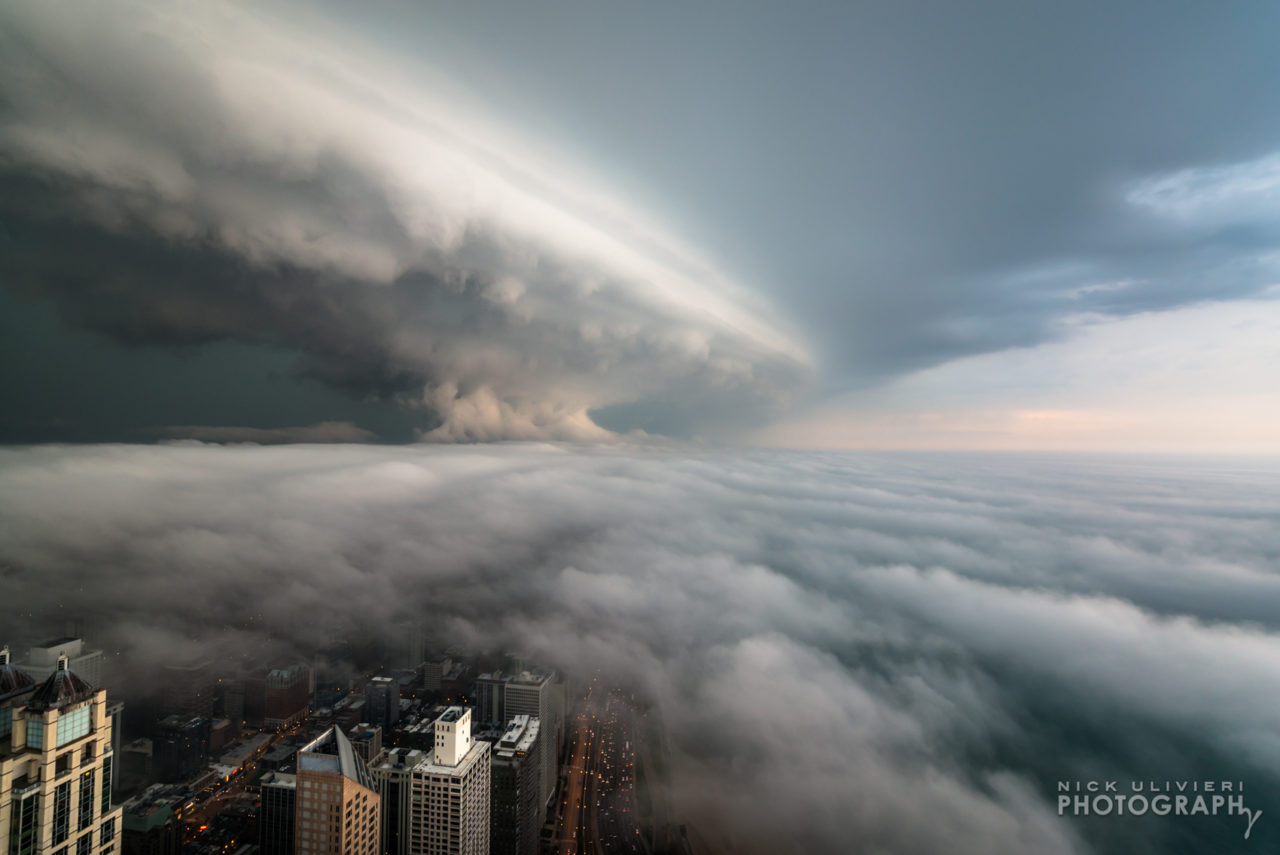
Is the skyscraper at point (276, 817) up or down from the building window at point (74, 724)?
down

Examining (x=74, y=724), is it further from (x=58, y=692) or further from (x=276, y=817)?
(x=276, y=817)

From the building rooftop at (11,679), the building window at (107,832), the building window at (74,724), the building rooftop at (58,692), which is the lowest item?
the building window at (107,832)

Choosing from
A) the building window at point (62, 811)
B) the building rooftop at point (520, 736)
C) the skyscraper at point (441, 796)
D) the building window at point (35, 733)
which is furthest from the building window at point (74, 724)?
the building rooftop at point (520, 736)

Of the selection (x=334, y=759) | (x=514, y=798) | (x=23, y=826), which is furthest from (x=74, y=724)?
(x=514, y=798)

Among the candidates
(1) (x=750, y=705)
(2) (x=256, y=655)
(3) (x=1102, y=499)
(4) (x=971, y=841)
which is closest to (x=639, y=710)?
(1) (x=750, y=705)

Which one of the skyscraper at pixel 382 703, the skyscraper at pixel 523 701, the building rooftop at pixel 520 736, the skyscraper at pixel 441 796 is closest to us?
the skyscraper at pixel 441 796

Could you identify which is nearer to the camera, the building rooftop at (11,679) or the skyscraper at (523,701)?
the building rooftop at (11,679)

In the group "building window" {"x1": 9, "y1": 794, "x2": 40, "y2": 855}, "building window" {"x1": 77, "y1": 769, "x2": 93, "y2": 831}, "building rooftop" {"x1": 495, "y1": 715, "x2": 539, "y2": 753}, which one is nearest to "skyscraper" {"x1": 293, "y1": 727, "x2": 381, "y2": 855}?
"building window" {"x1": 77, "y1": 769, "x2": 93, "y2": 831}

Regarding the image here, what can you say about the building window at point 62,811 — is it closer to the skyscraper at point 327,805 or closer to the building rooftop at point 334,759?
the building rooftop at point 334,759
